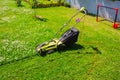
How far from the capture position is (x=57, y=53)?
10.6 m

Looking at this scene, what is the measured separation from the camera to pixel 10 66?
9391mm

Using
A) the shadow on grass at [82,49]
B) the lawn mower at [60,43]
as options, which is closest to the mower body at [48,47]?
the lawn mower at [60,43]

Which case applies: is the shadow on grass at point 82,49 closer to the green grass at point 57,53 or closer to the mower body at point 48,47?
the green grass at point 57,53

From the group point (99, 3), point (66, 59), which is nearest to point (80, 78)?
point (66, 59)

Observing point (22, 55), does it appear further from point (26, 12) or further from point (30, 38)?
point (26, 12)

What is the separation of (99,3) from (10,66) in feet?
40.0

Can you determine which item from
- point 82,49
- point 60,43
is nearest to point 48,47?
point 60,43

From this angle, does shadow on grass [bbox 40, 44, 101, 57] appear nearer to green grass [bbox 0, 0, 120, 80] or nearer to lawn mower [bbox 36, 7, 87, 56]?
green grass [bbox 0, 0, 120, 80]

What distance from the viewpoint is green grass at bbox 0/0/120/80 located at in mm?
8906

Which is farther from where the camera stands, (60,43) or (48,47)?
(60,43)

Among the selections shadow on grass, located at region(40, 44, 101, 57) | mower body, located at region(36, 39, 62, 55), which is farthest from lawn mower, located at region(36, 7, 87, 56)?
shadow on grass, located at region(40, 44, 101, 57)

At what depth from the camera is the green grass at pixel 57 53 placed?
8.91 meters

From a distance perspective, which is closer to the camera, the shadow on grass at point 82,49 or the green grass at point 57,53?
the green grass at point 57,53

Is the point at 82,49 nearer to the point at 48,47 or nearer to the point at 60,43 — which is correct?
the point at 60,43
